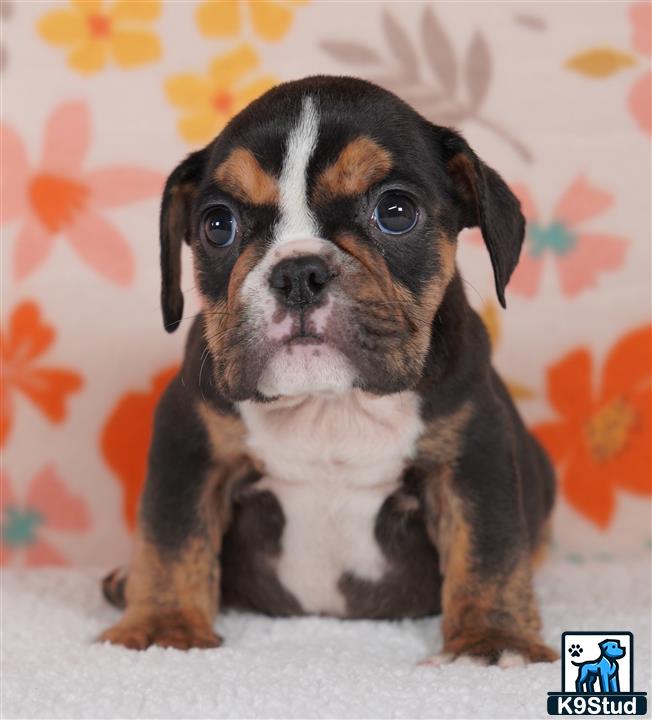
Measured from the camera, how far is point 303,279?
126 inches

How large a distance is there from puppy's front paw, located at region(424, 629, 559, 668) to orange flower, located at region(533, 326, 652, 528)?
1.72 m

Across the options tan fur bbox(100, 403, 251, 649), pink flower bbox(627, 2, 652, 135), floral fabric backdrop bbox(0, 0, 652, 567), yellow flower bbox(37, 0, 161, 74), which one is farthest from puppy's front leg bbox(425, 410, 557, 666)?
yellow flower bbox(37, 0, 161, 74)

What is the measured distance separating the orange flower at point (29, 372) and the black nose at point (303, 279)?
2.10 metres

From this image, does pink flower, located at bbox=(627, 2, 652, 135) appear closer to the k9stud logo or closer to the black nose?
the k9stud logo

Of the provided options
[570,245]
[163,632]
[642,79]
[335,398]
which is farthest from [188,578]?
[642,79]

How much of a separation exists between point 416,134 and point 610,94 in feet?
6.46

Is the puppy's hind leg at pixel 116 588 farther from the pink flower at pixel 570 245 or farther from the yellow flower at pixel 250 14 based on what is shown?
the yellow flower at pixel 250 14

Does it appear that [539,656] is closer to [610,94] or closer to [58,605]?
[58,605]

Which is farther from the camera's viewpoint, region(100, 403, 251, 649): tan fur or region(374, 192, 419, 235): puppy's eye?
region(100, 403, 251, 649): tan fur

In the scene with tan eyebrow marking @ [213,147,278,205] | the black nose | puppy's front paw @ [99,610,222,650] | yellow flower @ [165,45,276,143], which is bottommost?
puppy's front paw @ [99,610,222,650]

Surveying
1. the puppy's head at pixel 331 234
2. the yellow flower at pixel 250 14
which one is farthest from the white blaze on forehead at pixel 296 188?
the yellow flower at pixel 250 14

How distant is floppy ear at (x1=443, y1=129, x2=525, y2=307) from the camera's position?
142 inches

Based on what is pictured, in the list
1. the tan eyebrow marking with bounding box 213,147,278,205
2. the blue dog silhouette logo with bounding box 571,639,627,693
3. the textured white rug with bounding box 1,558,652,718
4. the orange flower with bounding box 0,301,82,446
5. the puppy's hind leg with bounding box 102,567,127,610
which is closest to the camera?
the textured white rug with bounding box 1,558,652,718

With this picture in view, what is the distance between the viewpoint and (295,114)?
3451mm
